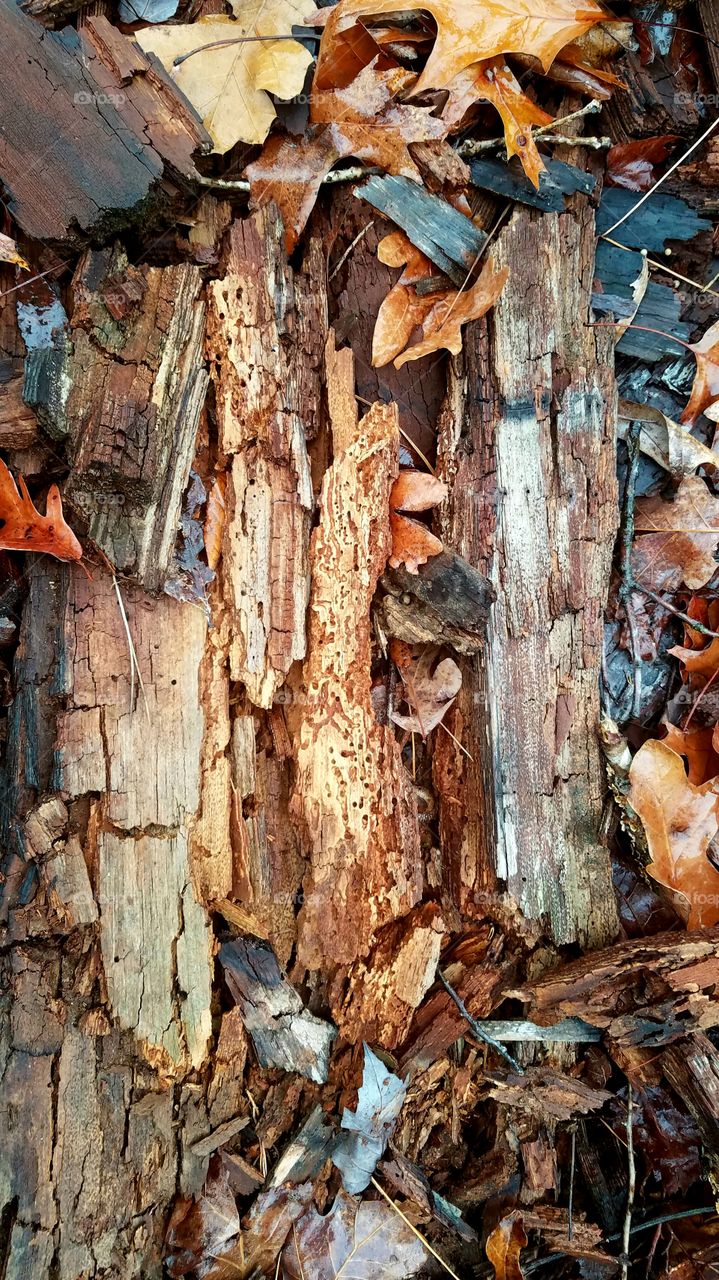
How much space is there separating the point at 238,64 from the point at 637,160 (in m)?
Answer: 1.39

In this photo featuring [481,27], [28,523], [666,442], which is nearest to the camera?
[28,523]

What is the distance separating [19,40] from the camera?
2025 mm

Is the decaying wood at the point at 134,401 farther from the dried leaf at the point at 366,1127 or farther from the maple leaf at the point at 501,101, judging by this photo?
the dried leaf at the point at 366,1127

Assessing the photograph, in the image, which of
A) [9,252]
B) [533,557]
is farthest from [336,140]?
[533,557]

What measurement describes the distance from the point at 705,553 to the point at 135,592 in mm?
2019

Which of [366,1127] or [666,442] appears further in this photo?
[666,442]

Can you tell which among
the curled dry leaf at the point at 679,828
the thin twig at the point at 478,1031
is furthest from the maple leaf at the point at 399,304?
the thin twig at the point at 478,1031

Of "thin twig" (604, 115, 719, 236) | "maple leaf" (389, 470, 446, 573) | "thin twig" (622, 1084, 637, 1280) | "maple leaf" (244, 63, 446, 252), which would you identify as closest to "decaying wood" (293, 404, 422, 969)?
"maple leaf" (389, 470, 446, 573)

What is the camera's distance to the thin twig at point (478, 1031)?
241 centimetres

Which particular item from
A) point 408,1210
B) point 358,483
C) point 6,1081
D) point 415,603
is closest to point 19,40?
point 358,483

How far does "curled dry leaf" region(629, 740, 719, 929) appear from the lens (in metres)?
2.46

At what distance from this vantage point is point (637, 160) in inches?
99.2

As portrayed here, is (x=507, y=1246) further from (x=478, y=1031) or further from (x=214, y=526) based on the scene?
(x=214, y=526)

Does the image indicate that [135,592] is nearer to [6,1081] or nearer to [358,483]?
[358,483]
